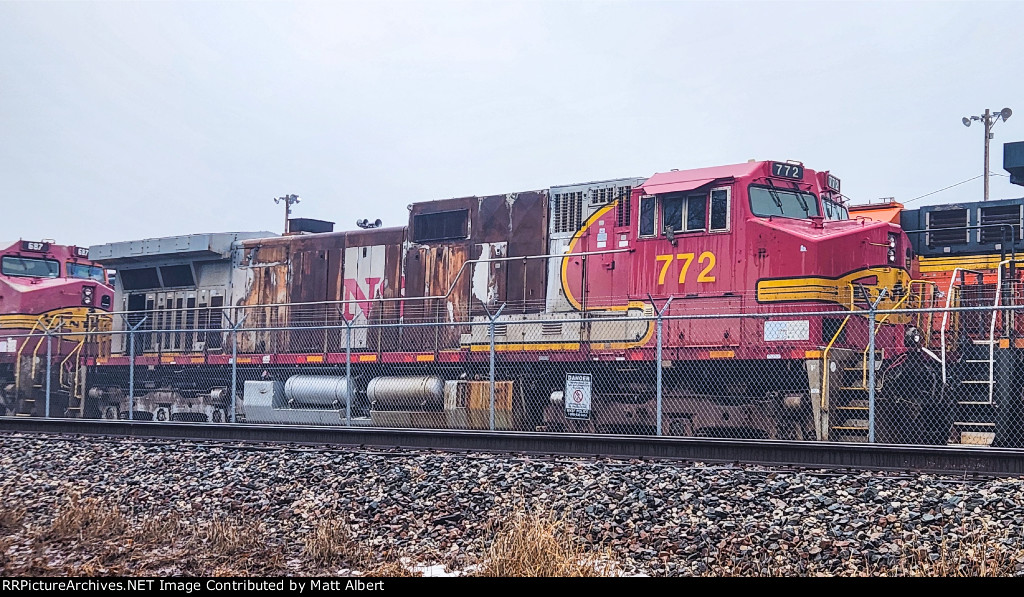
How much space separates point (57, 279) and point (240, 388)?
8.20m

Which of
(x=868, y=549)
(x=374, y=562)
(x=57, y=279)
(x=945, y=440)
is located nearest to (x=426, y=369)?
(x=945, y=440)

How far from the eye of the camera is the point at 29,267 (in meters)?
23.8

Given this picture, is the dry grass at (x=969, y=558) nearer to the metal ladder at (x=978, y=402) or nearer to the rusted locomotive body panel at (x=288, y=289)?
the metal ladder at (x=978, y=402)

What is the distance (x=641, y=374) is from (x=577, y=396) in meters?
1.00

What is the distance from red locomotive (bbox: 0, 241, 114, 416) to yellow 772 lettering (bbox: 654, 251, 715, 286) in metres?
12.2

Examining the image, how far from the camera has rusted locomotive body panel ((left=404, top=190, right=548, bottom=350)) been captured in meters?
15.8

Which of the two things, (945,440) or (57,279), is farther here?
(57,279)

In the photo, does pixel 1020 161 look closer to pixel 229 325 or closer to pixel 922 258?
pixel 922 258

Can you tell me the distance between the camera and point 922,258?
1636 cm

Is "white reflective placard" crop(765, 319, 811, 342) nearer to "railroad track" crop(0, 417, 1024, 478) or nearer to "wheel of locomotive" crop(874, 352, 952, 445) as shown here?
"wheel of locomotive" crop(874, 352, 952, 445)

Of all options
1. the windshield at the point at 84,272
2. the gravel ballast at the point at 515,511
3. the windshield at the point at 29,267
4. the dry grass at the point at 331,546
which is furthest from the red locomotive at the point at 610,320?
the windshield at the point at 84,272

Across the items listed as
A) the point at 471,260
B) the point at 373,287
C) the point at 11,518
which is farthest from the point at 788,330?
the point at 11,518

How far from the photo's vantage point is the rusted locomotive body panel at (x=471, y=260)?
1580 centimetres
